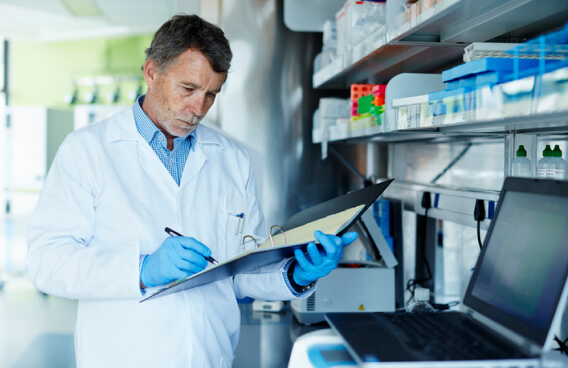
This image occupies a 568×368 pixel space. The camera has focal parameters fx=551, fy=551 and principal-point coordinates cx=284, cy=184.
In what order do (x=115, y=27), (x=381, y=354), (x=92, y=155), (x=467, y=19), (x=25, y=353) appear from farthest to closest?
1. (x=115, y=27)
2. (x=25, y=353)
3. (x=92, y=155)
4. (x=467, y=19)
5. (x=381, y=354)

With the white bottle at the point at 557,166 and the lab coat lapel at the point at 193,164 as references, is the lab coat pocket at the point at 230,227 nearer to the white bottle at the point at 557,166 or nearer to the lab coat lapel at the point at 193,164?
the lab coat lapel at the point at 193,164

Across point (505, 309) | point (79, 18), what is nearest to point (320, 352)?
point (505, 309)

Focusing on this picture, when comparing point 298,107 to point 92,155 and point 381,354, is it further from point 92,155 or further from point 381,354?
point 381,354

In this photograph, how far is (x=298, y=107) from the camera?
3176 millimetres

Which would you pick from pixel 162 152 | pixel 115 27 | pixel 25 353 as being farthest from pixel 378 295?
pixel 115 27

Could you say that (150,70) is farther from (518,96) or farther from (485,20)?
(518,96)

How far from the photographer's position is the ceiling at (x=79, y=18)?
6.16 meters

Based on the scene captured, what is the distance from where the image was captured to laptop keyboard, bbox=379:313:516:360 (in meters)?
0.89

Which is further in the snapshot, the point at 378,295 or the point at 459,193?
the point at 378,295

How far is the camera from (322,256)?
1368 mm

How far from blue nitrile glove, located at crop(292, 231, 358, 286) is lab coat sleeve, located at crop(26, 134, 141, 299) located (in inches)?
17.4

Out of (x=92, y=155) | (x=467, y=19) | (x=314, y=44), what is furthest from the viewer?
(x=314, y=44)

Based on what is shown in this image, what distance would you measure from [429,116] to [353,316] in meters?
0.48

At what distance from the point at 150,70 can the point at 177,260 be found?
0.68 m
